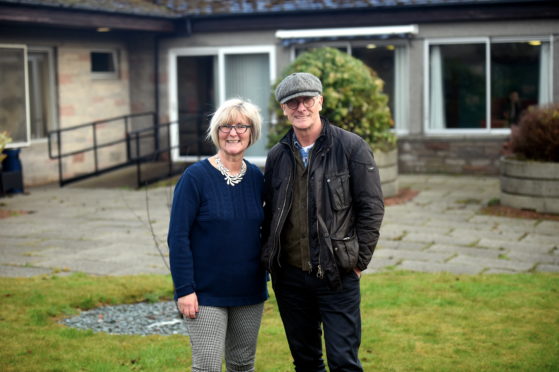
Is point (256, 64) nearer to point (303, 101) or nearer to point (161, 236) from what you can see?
point (161, 236)

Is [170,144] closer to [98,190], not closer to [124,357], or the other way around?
[98,190]

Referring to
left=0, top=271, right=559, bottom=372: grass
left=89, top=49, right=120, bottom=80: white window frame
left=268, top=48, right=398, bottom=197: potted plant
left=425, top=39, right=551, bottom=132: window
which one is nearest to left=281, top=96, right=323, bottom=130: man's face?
left=0, top=271, right=559, bottom=372: grass

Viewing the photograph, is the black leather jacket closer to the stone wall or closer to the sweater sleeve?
the sweater sleeve

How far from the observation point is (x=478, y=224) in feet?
34.9

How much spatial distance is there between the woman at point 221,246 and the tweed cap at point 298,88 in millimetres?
192

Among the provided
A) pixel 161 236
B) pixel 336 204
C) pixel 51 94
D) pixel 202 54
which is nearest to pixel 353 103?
pixel 161 236

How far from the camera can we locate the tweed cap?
3.98 metres

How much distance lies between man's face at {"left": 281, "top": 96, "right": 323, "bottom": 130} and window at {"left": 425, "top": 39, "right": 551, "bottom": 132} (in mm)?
12129

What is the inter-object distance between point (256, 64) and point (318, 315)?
13.2 metres

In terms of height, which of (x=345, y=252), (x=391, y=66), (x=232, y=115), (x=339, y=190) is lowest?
(x=345, y=252)

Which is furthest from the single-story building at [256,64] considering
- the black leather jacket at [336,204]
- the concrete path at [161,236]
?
the black leather jacket at [336,204]

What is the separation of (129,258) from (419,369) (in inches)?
172

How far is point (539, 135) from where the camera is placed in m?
11.3

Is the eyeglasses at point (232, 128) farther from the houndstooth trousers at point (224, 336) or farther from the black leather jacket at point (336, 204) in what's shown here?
the houndstooth trousers at point (224, 336)
